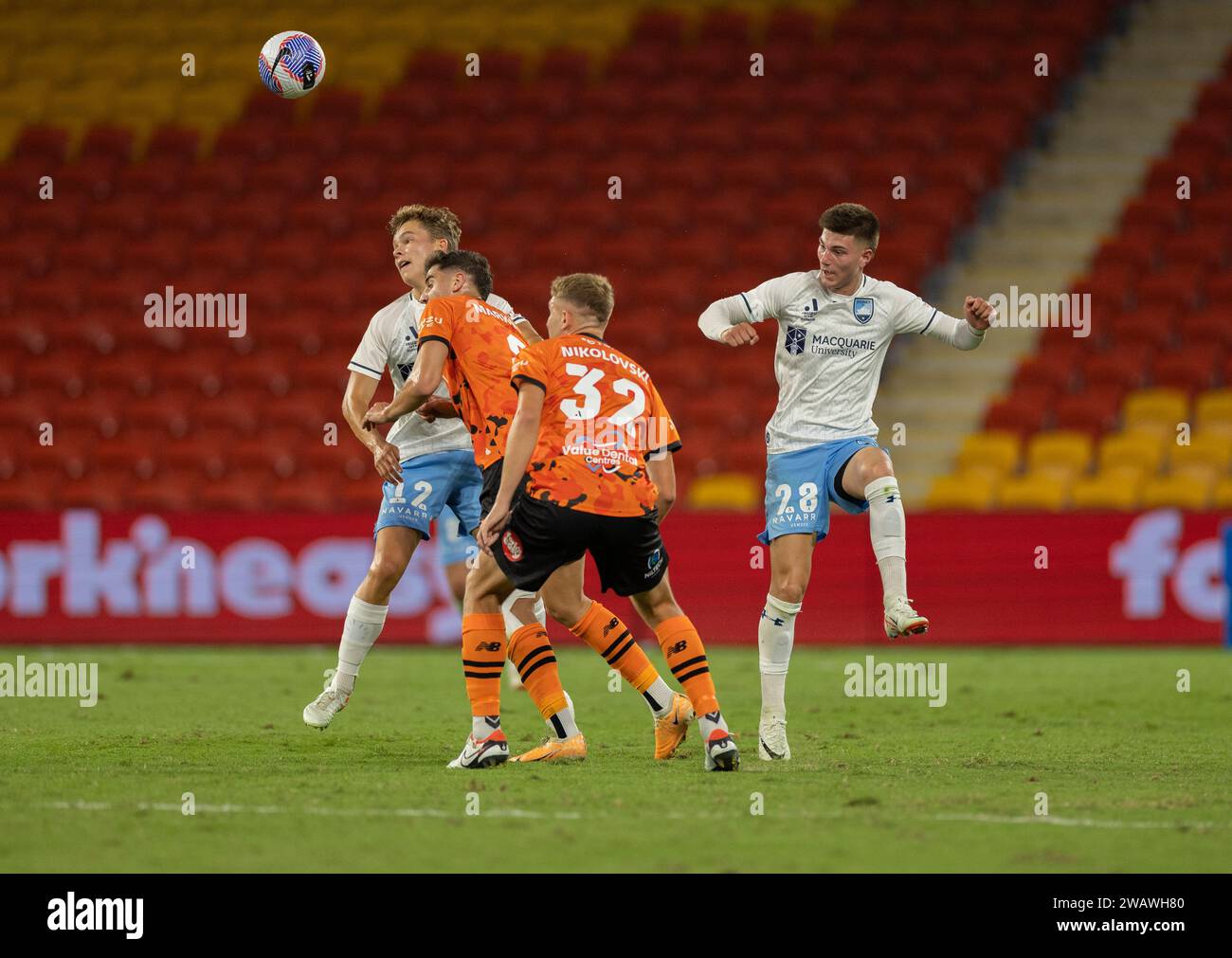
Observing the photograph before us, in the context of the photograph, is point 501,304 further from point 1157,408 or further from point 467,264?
point 1157,408

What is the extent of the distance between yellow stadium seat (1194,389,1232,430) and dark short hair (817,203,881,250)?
8482 millimetres

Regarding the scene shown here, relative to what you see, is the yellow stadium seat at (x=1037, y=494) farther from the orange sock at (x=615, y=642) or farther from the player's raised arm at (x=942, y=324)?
the orange sock at (x=615, y=642)

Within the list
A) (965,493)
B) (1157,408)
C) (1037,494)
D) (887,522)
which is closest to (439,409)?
(887,522)

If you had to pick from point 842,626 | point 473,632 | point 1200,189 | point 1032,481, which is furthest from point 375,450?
point 1200,189

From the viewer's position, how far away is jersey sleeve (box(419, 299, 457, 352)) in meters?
6.85

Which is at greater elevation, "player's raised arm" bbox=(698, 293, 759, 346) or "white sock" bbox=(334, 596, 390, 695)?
"player's raised arm" bbox=(698, 293, 759, 346)

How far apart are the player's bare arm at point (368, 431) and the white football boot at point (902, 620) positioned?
234 cm

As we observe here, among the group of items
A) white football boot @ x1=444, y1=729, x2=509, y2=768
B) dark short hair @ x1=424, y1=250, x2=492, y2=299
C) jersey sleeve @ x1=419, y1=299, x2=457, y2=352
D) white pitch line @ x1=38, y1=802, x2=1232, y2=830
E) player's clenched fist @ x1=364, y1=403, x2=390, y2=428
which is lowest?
white pitch line @ x1=38, y1=802, x2=1232, y2=830

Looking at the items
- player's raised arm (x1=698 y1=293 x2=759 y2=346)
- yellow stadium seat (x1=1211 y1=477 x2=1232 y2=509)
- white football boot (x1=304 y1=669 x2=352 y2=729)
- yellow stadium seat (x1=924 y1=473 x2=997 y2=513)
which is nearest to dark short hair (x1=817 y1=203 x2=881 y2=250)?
player's raised arm (x1=698 y1=293 x2=759 y2=346)

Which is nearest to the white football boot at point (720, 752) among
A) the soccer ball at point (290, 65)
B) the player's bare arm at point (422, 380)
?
the player's bare arm at point (422, 380)

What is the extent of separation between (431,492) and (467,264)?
1287mm

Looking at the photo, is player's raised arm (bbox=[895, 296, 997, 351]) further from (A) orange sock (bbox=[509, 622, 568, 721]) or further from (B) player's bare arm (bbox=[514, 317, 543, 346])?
(A) orange sock (bbox=[509, 622, 568, 721])

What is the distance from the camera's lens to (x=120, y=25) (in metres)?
20.8
